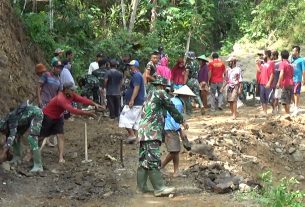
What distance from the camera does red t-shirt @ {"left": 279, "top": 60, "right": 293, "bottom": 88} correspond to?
42.8ft

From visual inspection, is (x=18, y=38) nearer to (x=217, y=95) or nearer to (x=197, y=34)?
(x=217, y=95)

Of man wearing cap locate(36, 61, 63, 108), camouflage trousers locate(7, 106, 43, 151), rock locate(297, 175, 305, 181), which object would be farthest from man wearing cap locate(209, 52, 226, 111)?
camouflage trousers locate(7, 106, 43, 151)

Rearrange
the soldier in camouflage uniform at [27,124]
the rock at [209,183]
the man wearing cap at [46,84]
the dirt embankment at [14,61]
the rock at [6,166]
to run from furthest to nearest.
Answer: the dirt embankment at [14,61] < the man wearing cap at [46,84] < the soldier in camouflage uniform at [27,124] < the rock at [6,166] < the rock at [209,183]

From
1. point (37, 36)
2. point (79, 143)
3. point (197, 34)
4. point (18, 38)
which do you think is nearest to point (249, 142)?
point (79, 143)

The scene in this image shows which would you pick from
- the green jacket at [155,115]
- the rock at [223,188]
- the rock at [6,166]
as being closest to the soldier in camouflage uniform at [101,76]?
the rock at [6,166]

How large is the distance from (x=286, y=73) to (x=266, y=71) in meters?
0.58

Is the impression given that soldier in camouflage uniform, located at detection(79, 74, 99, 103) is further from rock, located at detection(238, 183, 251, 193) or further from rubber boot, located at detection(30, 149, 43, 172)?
rock, located at detection(238, 183, 251, 193)

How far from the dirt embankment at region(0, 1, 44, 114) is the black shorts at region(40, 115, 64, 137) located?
64.7 inches

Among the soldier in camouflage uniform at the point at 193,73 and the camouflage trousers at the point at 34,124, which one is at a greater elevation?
the soldier in camouflage uniform at the point at 193,73

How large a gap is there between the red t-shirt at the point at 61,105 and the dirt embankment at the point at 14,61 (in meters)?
1.76

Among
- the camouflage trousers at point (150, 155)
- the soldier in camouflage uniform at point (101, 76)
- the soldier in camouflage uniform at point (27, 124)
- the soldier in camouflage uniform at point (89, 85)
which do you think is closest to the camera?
the camouflage trousers at point (150, 155)

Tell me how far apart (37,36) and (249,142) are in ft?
23.9

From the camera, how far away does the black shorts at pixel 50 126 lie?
8969mm

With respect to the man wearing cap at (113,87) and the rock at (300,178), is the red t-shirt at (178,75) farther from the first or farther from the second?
the rock at (300,178)
